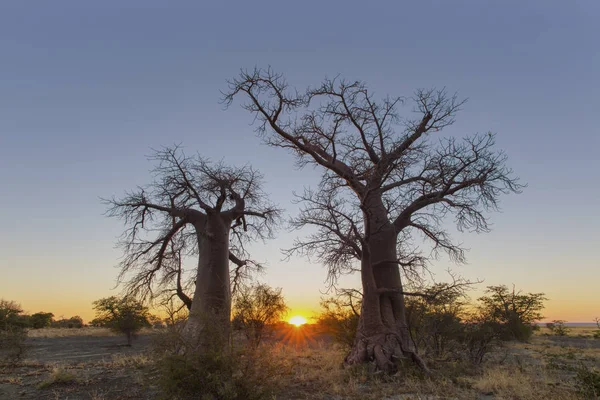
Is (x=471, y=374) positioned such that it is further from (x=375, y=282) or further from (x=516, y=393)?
(x=375, y=282)

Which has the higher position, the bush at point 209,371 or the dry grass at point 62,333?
the bush at point 209,371

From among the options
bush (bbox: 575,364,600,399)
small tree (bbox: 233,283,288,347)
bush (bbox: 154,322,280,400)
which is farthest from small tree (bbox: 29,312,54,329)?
bush (bbox: 575,364,600,399)

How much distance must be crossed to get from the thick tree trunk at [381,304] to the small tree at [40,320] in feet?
105

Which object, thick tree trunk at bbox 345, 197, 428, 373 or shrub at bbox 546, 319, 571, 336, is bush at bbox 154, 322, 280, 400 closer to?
thick tree trunk at bbox 345, 197, 428, 373

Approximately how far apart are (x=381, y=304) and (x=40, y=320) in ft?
110

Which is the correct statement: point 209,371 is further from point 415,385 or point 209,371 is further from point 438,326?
point 438,326

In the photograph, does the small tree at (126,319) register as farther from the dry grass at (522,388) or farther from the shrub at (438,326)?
the dry grass at (522,388)

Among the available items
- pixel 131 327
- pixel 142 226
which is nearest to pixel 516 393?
pixel 142 226

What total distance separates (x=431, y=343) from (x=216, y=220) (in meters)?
7.30

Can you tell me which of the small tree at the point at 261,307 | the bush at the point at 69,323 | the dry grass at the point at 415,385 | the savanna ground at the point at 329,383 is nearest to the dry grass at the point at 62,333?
the bush at the point at 69,323

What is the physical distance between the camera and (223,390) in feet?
14.9

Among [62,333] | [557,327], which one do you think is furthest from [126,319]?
[557,327]

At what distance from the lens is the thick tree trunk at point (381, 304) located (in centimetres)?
789

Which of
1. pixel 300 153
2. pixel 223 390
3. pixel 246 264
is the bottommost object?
pixel 223 390
